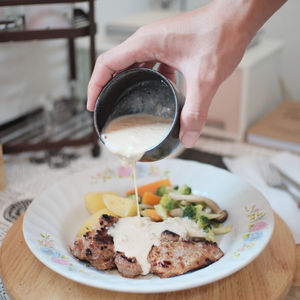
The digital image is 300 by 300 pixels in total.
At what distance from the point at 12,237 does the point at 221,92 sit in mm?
1193

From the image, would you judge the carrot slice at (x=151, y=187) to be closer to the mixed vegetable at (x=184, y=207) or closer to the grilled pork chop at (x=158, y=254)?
the mixed vegetable at (x=184, y=207)

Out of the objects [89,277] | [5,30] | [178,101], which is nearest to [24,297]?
[89,277]

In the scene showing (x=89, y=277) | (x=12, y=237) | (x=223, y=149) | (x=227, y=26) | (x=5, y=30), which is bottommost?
(x=223, y=149)

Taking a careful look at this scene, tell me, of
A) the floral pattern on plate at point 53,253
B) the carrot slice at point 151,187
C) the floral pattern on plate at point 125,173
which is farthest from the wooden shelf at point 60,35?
the floral pattern on plate at point 53,253

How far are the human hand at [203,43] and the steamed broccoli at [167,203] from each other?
0.90 feet

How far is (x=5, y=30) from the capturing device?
149cm

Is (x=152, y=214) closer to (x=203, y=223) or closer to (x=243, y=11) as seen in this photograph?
(x=203, y=223)

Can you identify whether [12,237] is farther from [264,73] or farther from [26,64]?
[264,73]

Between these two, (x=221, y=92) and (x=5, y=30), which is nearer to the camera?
(x=5, y=30)

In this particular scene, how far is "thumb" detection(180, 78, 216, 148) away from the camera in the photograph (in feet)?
3.25

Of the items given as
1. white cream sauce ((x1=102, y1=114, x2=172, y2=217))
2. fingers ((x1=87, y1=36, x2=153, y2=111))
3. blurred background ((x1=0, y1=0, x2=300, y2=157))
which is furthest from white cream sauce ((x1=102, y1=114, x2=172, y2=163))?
blurred background ((x1=0, y1=0, x2=300, y2=157))

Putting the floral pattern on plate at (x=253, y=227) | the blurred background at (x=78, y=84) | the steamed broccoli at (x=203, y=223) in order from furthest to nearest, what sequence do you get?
the blurred background at (x=78, y=84) < the steamed broccoli at (x=203, y=223) < the floral pattern on plate at (x=253, y=227)

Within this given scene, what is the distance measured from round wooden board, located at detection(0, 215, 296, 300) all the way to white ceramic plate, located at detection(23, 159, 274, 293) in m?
0.05

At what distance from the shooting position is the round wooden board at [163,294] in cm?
99
